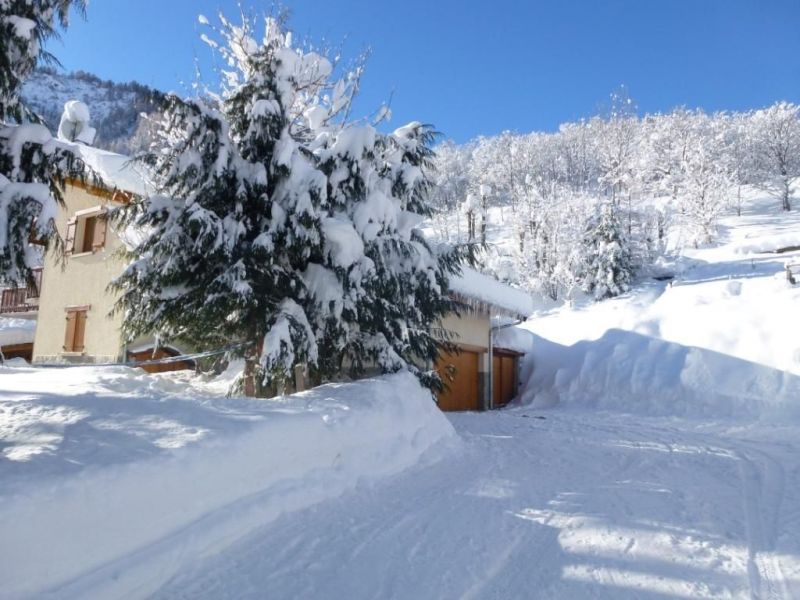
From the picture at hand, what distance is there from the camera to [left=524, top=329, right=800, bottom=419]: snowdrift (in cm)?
1156

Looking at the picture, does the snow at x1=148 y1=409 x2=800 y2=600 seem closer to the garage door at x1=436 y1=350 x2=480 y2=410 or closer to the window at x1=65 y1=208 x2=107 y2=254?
the garage door at x1=436 y1=350 x2=480 y2=410

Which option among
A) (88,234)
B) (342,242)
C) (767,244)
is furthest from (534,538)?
(767,244)

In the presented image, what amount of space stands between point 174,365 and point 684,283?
22.2 metres

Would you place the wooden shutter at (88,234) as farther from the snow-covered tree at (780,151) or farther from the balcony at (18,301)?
the snow-covered tree at (780,151)

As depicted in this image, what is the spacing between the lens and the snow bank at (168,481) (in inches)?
103

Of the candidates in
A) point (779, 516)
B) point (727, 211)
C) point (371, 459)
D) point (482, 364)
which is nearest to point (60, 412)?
point (371, 459)

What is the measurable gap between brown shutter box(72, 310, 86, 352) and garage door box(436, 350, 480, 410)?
30.1 feet

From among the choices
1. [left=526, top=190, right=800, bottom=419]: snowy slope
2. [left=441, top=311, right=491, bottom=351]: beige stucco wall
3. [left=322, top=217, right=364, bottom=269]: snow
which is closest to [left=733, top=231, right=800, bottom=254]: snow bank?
[left=526, top=190, right=800, bottom=419]: snowy slope

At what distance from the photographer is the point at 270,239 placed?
5.93m

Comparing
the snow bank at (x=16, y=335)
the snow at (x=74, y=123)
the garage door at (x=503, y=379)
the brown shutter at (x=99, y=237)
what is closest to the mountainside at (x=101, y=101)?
the snow at (x=74, y=123)

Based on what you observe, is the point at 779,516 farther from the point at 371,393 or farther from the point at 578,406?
the point at 578,406

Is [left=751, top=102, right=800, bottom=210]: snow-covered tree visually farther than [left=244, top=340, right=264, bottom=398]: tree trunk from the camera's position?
Yes

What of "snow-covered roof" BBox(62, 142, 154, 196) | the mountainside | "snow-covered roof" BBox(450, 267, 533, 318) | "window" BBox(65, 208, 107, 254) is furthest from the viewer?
the mountainside

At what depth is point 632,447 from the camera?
7301mm
